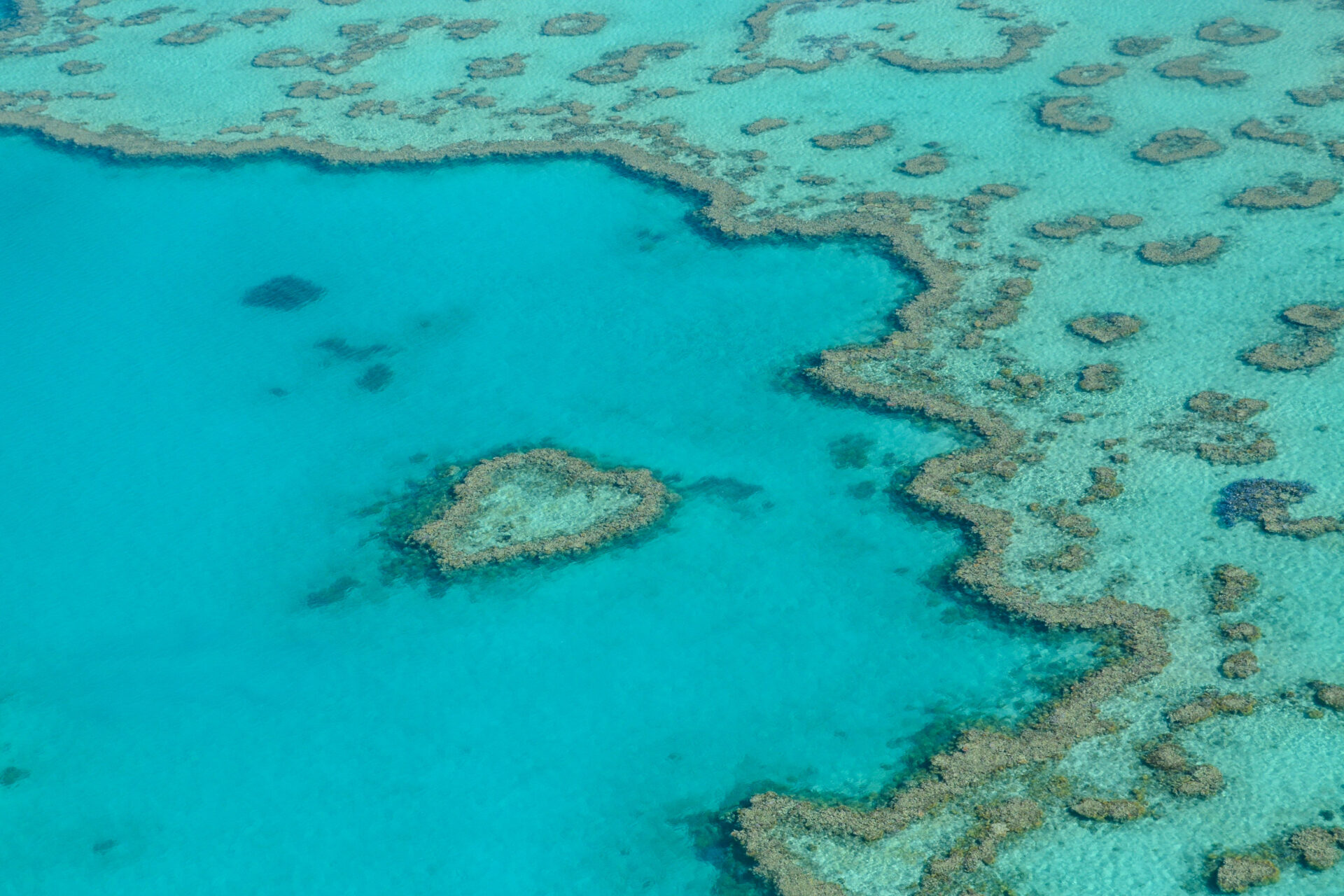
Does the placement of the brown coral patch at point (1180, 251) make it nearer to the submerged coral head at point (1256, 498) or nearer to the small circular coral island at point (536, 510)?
the submerged coral head at point (1256, 498)

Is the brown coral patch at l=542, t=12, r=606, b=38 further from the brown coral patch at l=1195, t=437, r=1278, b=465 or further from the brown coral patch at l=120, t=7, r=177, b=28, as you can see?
the brown coral patch at l=1195, t=437, r=1278, b=465

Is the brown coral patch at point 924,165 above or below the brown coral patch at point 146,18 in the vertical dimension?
below

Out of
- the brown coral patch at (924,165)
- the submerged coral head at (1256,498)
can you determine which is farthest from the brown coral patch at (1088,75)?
the submerged coral head at (1256,498)

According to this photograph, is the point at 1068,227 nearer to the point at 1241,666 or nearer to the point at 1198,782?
the point at 1241,666

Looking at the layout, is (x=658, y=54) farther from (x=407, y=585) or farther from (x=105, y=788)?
(x=105, y=788)

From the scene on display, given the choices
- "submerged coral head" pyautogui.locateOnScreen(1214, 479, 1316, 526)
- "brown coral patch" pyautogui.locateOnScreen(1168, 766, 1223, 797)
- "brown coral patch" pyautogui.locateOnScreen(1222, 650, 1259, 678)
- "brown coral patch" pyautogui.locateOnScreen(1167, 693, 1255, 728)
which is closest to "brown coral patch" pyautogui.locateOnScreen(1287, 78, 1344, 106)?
"submerged coral head" pyautogui.locateOnScreen(1214, 479, 1316, 526)

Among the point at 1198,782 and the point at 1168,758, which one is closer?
the point at 1198,782

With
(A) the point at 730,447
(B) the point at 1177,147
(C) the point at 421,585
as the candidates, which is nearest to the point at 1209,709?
(A) the point at 730,447
